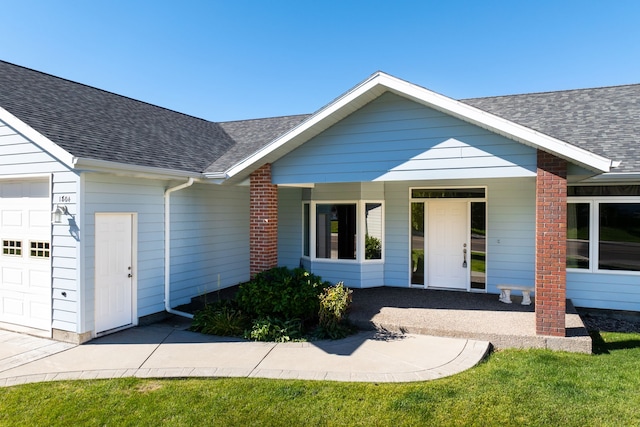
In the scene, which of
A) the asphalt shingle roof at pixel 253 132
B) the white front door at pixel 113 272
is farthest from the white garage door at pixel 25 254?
the asphalt shingle roof at pixel 253 132

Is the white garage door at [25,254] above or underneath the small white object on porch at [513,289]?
above

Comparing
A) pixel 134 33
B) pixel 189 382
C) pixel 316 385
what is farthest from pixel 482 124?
pixel 134 33

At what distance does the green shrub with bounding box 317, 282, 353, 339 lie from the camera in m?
6.78

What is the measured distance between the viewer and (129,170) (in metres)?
7.01

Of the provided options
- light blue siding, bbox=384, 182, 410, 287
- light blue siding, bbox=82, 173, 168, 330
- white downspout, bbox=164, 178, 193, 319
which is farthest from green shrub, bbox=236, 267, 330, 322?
light blue siding, bbox=384, 182, 410, 287

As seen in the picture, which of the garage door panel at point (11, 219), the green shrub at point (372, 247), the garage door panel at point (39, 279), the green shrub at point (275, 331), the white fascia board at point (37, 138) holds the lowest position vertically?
the green shrub at point (275, 331)

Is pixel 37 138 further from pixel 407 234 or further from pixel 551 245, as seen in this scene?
pixel 551 245

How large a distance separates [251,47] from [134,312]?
41.0ft

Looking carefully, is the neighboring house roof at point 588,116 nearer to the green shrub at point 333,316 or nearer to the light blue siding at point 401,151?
the light blue siding at point 401,151

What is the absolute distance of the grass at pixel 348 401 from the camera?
161 inches

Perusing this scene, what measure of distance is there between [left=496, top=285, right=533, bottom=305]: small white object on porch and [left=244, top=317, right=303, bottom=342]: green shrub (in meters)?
4.85

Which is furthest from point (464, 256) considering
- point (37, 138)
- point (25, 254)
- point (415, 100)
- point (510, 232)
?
point (25, 254)

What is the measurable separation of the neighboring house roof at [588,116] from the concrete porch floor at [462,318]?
11.3ft

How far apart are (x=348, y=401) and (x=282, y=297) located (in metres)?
2.96
